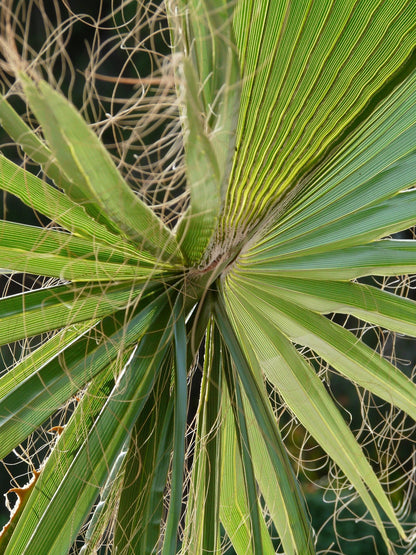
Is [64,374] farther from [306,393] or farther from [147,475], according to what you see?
[306,393]

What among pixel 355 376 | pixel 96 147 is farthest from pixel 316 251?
pixel 96 147

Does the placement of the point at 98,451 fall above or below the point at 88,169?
below

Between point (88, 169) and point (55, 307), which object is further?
point (55, 307)

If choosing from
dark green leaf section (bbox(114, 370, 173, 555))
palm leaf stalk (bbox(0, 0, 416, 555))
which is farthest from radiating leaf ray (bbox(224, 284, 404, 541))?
dark green leaf section (bbox(114, 370, 173, 555))

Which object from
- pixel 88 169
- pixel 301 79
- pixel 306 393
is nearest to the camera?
pixel 88 169

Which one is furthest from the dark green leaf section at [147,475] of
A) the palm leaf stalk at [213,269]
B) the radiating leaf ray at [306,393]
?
the radiating leaf ray at [306,393]

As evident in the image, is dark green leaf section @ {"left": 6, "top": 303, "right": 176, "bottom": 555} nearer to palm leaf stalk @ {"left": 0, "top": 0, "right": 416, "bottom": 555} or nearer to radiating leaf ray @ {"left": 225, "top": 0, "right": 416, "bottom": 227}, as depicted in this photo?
palm leaf stalk @ {"left": 0, "top": 0, "right": 416, "bottom": 555}

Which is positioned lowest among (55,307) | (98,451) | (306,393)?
(306,393)

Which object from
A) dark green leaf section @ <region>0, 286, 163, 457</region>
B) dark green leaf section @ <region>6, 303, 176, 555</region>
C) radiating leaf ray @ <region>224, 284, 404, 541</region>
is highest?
dark green leaf section @ <region>0, 286, 163, 457</region>

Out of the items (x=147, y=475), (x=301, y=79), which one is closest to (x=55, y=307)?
(x=147, y=475)
